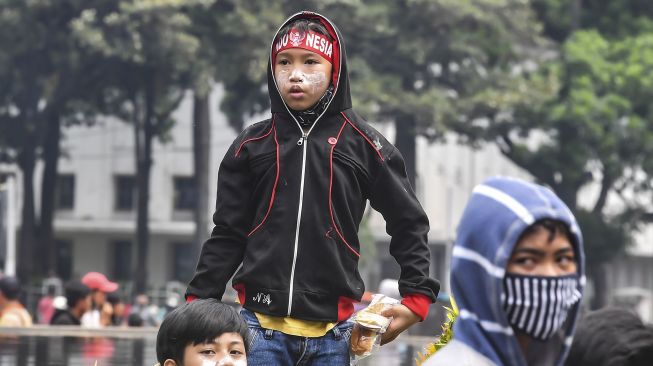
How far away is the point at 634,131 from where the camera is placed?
36.7m

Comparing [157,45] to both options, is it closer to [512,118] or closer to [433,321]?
[512,118]

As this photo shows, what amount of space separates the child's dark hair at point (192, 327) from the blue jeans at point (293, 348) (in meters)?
0.27

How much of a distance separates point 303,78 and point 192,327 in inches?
35.0

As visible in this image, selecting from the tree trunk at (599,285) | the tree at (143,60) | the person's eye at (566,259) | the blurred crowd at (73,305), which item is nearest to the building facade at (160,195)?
the tree at (143,60)

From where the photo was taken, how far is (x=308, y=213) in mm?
4688

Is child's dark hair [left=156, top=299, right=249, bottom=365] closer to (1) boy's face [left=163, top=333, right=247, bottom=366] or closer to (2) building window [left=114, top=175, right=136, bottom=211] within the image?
(1) boy's face [left=163, top=333, right=247, bottom=366]

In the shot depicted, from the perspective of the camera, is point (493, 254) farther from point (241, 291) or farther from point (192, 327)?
point (241, 291)

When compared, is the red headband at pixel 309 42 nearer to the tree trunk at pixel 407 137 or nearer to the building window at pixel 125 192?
the tree trunk at pixel 407 137

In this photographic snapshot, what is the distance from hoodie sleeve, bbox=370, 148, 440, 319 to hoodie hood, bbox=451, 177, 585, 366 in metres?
1.67

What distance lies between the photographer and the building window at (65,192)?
56.4 m

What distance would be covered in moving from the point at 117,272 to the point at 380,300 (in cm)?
5443

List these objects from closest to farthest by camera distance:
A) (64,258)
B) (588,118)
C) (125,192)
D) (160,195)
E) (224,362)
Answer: (224,362)
(588,118)
(160,195)
(125,192)
(64,258)

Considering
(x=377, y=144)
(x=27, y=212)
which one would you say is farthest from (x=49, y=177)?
(x=377, y=144)

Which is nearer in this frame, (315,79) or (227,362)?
(227,362)
